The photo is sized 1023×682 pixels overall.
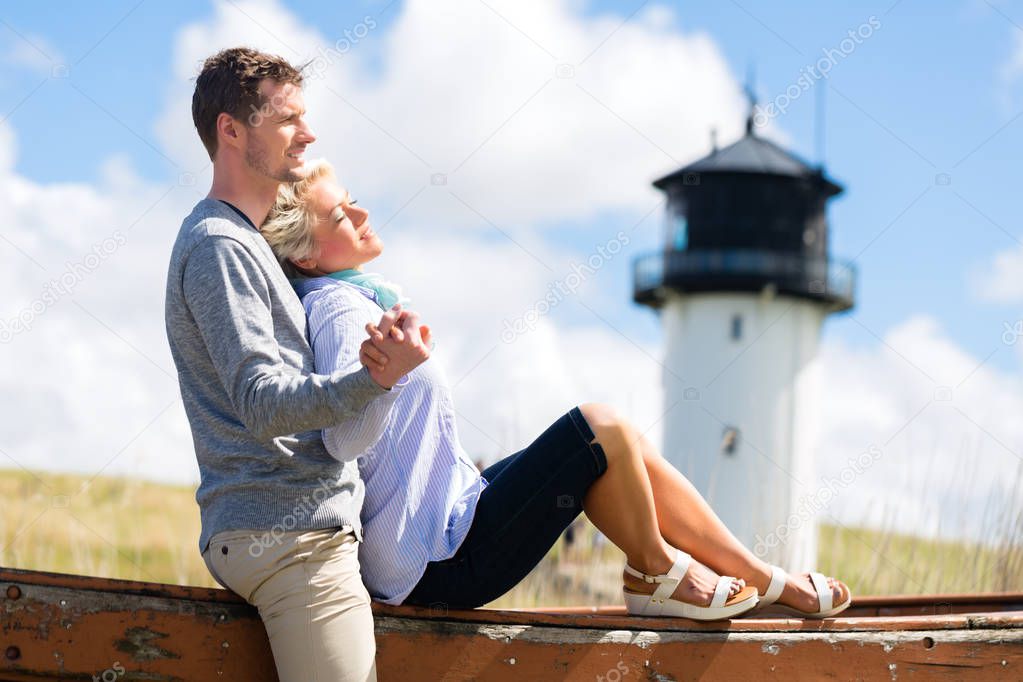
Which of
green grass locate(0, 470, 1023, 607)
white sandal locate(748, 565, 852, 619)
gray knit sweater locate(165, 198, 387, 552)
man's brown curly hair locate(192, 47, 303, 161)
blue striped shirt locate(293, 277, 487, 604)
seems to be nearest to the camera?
gray knit sweater locate(165, 198, 387, 552)

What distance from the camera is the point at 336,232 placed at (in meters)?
2.55

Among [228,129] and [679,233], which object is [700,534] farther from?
[679,233]

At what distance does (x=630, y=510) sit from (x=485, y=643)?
41 cm

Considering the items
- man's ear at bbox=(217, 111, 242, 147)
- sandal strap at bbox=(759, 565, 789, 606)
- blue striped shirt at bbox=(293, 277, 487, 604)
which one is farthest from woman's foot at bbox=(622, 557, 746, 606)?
man's ear at bbox=(217, 111, 242, 147)

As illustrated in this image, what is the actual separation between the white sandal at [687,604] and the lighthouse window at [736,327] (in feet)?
66.9

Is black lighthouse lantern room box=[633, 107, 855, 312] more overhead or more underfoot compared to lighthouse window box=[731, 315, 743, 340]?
more overhead

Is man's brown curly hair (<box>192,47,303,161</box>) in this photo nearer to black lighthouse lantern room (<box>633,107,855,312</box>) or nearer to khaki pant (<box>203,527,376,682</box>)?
khaki pant (<box>203,527,376,682</box>)

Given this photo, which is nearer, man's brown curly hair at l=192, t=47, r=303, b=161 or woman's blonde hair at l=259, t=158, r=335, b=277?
man's brown curly hair at l=192, t=47, r=303, b=161

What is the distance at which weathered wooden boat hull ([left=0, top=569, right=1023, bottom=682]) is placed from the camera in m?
2.30

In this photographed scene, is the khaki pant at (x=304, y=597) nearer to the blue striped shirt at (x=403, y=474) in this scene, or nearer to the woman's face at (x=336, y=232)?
the blue striped shirt at (x=403, y=474)

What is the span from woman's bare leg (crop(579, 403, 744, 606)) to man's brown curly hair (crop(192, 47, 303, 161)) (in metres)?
0.89

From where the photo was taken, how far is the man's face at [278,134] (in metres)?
2.31

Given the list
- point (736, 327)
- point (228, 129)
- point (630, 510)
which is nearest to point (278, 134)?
point (228, 129)

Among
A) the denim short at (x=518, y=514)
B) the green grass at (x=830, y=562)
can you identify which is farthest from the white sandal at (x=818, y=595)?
the green grass at (x=830, y=562)
